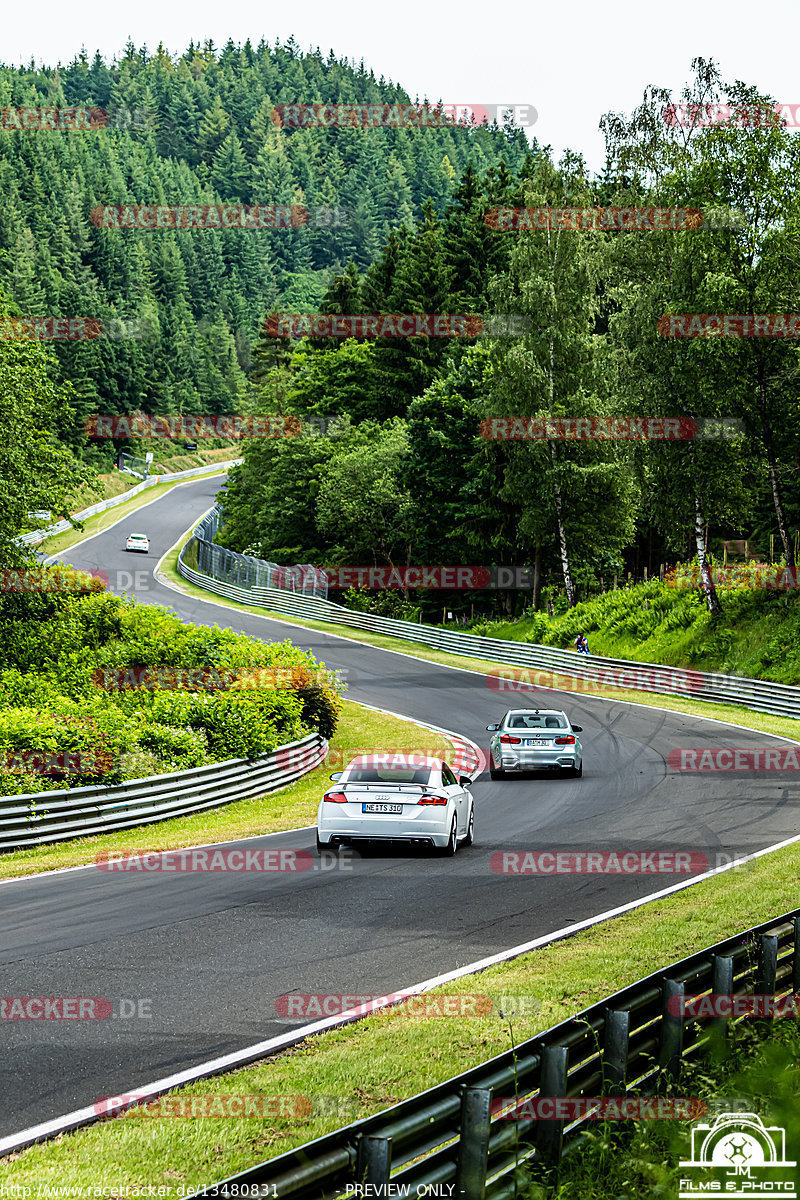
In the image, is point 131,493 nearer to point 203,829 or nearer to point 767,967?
point 203,829

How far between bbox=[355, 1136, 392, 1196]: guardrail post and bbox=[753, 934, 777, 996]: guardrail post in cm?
406

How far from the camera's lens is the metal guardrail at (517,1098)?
15.1ft

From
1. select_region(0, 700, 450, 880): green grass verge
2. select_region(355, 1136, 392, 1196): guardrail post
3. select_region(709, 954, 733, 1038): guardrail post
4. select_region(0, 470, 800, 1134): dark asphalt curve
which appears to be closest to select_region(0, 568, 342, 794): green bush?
select_region(0, 700, 450, 880): green grass verge

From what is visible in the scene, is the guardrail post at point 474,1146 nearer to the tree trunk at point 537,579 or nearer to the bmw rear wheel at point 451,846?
the bmw rear wheel at point 451,846

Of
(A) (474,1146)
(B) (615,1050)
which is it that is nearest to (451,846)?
(B) (615,1050)

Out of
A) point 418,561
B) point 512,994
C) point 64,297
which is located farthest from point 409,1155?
point 64,297

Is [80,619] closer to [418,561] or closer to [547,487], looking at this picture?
[547,487]

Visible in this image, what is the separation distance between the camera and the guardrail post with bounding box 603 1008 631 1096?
6188 millimetres

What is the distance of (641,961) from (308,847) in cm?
731

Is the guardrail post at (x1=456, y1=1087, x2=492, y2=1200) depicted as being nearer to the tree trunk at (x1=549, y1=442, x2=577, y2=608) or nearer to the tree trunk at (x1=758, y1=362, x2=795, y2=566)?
the tree trunk at (x1=758, y1=362, x2=795, y2=566)

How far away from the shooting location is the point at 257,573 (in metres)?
66.9

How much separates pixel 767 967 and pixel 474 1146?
352cm

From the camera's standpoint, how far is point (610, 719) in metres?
34.3

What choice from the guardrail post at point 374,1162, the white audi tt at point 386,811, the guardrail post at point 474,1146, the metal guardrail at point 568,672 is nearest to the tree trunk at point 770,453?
the metal guardrail at point 568,672
